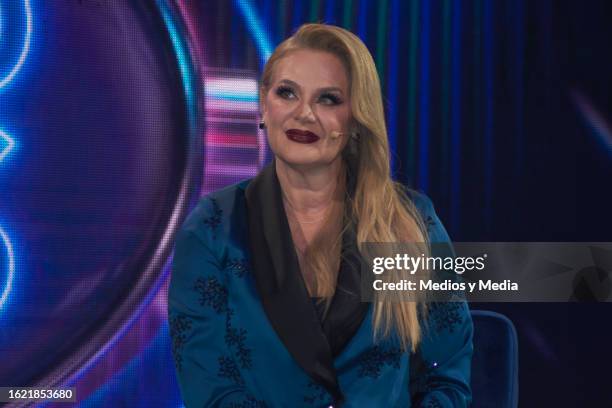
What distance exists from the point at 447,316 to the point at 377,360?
180 millimetres

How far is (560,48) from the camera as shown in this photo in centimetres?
216

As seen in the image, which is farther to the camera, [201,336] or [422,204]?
[422,204]

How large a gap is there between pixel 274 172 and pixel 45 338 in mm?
881

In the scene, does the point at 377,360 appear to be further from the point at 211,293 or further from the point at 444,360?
the point at 211,293

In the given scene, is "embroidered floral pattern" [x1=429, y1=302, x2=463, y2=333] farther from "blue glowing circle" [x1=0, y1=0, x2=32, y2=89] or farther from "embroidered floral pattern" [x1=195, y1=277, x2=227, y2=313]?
"blue glowing circle" [x1=0, y1=0, x2=32, y2=89]

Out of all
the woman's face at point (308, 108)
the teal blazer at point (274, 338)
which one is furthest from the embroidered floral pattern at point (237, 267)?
the woman's face at point (308, 108)

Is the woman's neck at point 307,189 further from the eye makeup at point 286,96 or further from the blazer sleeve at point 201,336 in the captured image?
the blazer sleeve at point 201,336

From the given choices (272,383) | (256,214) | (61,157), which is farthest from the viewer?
(61,157)

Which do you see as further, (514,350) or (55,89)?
(55,89)

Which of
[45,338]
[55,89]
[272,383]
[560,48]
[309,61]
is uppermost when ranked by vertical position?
[560,48]

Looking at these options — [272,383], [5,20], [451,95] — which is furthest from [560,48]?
[5,20]

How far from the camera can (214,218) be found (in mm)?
1544

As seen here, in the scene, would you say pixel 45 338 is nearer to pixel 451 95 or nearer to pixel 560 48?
pixel 451 95

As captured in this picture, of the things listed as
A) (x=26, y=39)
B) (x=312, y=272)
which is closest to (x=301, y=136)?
(x=312, y=272)
